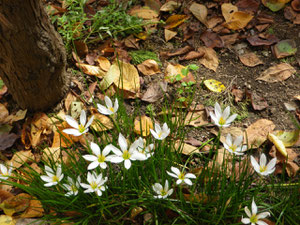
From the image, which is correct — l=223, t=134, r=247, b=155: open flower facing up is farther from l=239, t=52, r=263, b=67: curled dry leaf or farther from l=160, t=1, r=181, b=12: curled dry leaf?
l=160, t=1, r=181, b=12: curled dry leaf

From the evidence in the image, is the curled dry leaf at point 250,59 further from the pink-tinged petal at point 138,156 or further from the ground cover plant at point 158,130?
the pink-tinged petal at point 138,156

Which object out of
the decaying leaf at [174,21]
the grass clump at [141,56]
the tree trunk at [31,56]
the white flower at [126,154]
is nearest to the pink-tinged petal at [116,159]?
the white flower at [126,154]

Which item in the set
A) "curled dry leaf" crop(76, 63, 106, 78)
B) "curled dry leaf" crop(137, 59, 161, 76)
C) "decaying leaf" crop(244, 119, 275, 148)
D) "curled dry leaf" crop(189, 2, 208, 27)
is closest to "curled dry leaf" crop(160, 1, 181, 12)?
"curled dry leaf" crop(189, 2, 208, 27)

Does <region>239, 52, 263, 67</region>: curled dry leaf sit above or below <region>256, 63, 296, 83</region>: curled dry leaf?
above

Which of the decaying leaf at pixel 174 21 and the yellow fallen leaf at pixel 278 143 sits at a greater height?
the decaying leaf at pixel 174 21

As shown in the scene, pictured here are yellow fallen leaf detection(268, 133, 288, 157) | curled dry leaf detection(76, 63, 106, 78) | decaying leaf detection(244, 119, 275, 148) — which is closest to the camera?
yellow fallen leaf detection(268, 133, 288, 157)
